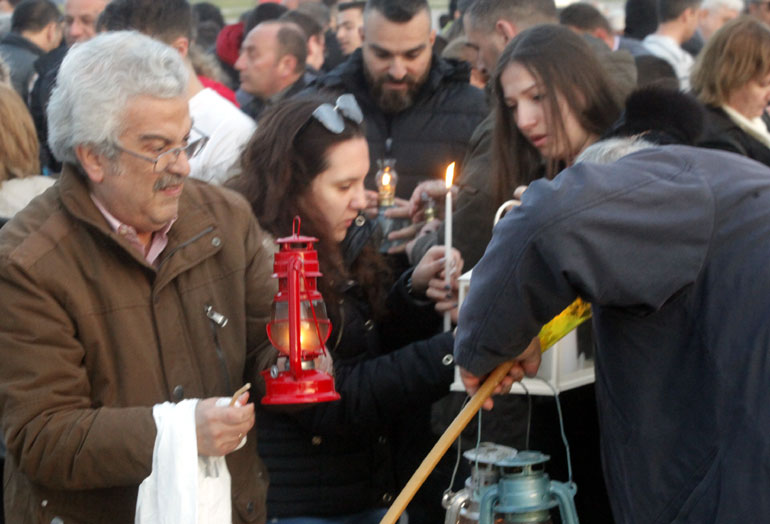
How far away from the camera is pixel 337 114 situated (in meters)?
3.54

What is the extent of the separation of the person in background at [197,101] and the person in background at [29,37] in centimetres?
281

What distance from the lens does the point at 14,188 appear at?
14.1ft

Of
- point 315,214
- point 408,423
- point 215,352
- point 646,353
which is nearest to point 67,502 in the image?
point 215,352

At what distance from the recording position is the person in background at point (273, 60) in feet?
23.2

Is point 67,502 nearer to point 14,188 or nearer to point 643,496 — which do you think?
point 643,496

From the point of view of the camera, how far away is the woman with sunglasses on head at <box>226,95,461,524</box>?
10.9 feet

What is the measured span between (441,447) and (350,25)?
305 inches

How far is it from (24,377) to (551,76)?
2.08 metres

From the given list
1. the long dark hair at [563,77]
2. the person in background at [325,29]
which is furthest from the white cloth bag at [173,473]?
A: the person in background at [325,29]

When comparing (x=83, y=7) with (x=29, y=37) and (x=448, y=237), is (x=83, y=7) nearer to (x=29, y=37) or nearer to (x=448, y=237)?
(x=29, y=37)

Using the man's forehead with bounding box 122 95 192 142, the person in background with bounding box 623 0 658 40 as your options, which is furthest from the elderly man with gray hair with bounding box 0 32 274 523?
the person in background with bounding box 623 0 658 40

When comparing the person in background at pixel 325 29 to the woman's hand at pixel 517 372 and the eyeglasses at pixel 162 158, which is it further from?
the woman's hand at pixel 517 372

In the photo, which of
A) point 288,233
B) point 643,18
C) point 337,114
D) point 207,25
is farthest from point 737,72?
point 207,25

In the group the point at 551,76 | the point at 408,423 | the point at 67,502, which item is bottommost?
the point at 408,423
